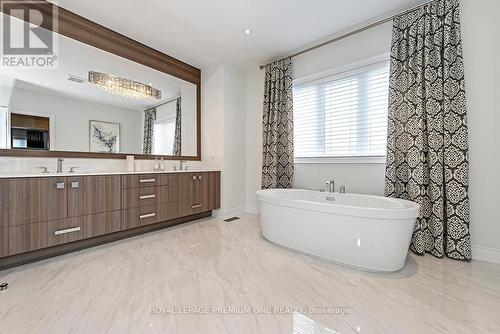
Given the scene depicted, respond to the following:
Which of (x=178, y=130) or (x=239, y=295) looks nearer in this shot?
(x=239, y=295)

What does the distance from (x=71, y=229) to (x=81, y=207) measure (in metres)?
0.21

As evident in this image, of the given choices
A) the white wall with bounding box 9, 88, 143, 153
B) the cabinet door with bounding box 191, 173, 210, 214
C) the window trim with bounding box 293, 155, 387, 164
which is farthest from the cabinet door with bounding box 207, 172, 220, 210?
the window trim with bounding box 293, 155, 387, 164

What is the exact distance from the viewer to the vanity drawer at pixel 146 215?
7.72 ft

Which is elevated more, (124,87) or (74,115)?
(124,87)

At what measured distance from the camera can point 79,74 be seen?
95.0 inches

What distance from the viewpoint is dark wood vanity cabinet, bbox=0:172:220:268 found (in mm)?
1676

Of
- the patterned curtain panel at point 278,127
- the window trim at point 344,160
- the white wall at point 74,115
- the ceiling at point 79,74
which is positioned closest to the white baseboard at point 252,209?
the patterned curtain panel at point 278,127

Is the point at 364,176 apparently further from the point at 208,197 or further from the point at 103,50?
the point at 103,50

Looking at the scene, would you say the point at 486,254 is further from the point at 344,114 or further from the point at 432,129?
the point at 344,114

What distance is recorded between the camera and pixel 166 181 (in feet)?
8.98

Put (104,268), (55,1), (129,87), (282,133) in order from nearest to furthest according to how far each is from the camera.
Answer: (104,268) < (55,1) < (129,87) < (282,133)

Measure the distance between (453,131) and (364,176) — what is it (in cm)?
92

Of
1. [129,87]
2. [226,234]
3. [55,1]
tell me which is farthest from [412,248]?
[55,1]

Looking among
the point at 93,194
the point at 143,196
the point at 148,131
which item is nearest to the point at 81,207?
the point at 93,194
